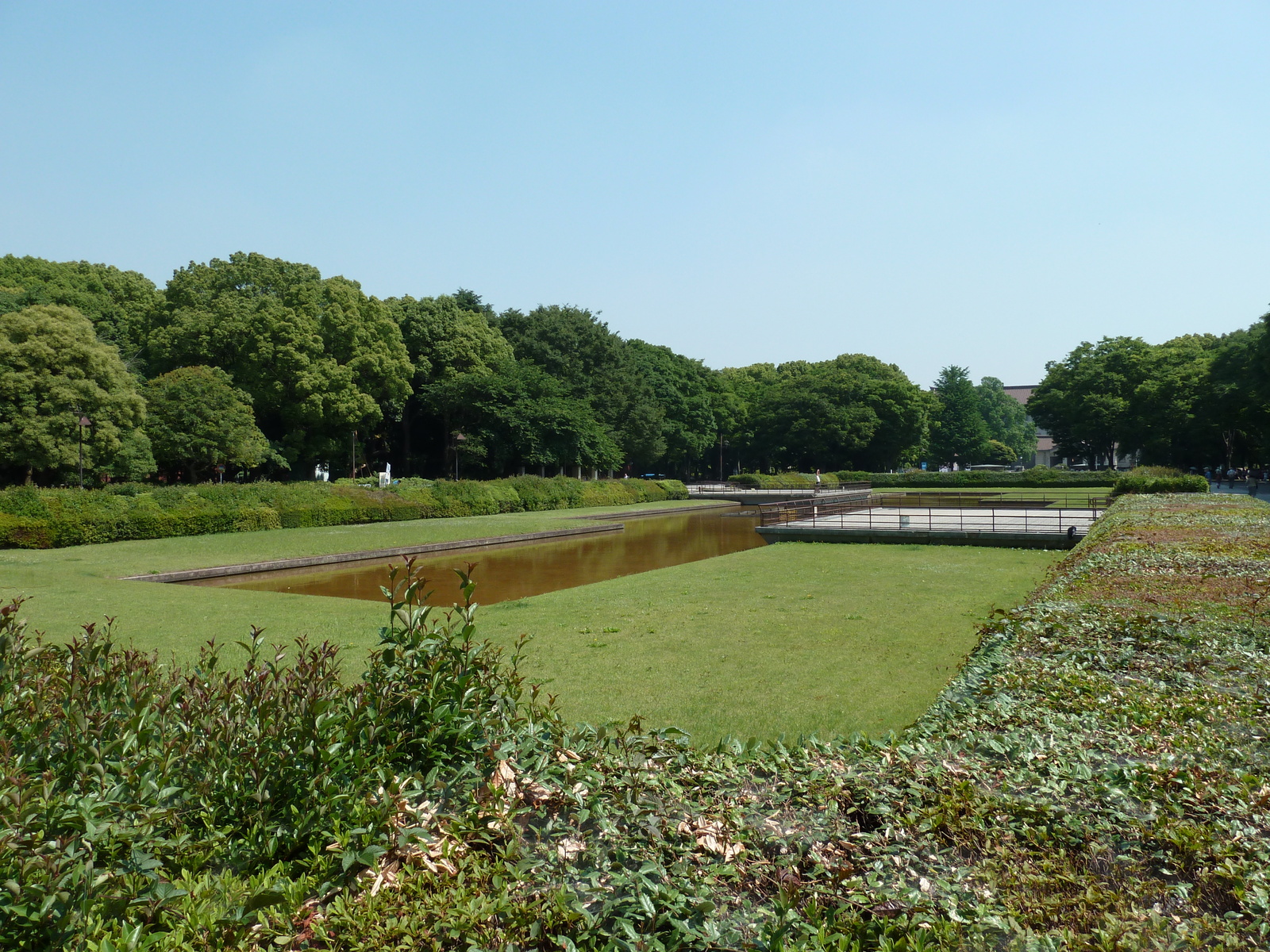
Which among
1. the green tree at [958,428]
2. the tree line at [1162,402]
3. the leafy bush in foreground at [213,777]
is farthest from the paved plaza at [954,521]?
the green tree at [958,428]

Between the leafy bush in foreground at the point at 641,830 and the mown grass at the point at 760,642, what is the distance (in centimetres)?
103

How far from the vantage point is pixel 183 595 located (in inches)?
524

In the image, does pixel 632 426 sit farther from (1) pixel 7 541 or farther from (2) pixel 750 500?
(1) pixel 7 541

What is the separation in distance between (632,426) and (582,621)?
50.5 metres

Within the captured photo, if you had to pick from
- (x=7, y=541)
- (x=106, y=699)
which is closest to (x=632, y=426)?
(x=7, y=541)

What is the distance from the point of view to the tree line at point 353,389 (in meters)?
34.1

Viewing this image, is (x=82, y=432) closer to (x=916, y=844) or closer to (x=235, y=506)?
(x=235, y=506)

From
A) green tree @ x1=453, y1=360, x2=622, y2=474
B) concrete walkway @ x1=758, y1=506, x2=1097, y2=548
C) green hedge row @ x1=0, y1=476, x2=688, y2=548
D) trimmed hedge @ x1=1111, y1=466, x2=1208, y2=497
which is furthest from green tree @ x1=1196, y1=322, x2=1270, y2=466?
green tree @ x1=453, y1=360, x2=622, y2=474

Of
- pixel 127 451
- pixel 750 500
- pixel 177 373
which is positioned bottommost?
pixel 750 500

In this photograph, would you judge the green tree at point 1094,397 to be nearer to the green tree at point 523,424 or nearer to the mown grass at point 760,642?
the green tree at point 523,424

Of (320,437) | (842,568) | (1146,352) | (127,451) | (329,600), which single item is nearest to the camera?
(329,600)

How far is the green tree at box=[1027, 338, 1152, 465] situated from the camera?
211ft

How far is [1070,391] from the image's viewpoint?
69125 mm

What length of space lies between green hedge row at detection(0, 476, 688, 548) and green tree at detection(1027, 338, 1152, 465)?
4611cm
